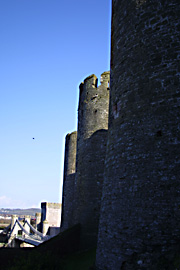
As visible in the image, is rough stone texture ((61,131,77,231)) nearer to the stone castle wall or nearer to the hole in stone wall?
the stone castle wall

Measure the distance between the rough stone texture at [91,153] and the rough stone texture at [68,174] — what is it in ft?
17.7

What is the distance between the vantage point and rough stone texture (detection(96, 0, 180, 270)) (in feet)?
17.8

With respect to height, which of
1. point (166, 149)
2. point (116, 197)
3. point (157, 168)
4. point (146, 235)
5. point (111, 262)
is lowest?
point (111, 262)

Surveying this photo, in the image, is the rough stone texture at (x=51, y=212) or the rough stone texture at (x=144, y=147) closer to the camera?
the rough stone texture at (x=144, y=147)

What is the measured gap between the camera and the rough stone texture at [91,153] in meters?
14.4

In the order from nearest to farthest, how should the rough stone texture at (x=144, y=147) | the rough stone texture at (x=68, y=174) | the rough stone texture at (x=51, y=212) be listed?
the rough stone texture at (x=144, y=147), the rough stone texture at (x=68, y=174), the rough stone texture at (x=51, y=212)

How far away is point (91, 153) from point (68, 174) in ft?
27.9

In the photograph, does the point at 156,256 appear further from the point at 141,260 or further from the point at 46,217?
the point at 46,217

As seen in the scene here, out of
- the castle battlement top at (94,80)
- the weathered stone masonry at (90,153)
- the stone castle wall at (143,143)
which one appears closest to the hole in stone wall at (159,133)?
the stone castle wall at (143,143)

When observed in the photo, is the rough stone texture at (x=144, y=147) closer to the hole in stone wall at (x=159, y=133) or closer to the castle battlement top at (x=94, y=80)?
the hole in stone wall at (x=159, y=133)

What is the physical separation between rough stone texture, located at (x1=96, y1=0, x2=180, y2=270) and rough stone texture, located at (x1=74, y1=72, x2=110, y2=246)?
7.53 meters

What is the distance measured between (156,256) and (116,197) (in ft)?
5.50

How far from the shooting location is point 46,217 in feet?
129

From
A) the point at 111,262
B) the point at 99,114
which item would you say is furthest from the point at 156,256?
the point at 99,114
